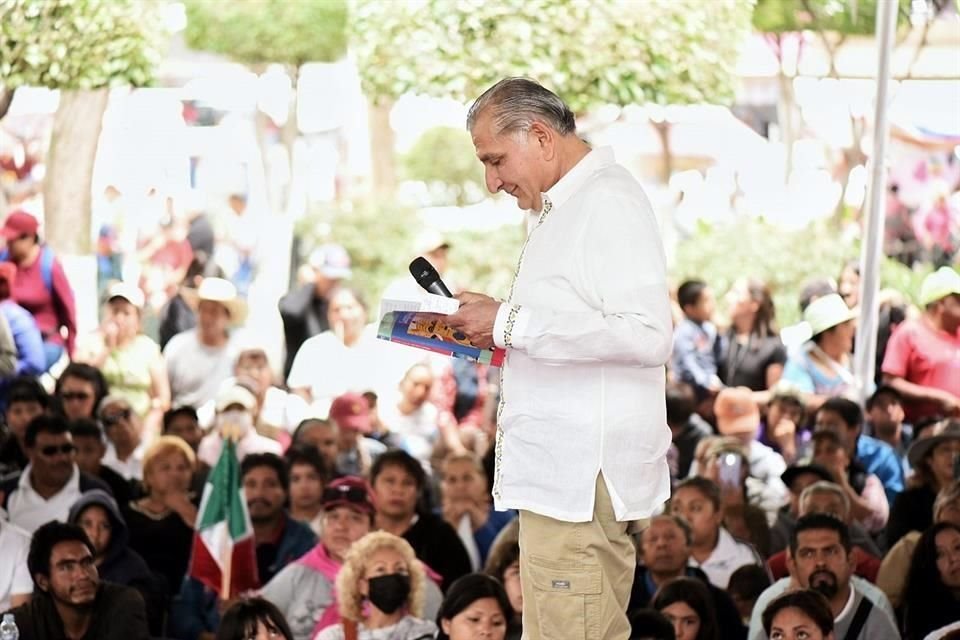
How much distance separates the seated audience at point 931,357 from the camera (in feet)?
33.1

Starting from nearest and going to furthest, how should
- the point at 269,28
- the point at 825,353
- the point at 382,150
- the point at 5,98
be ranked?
the point at 5,98 → the point at 825,353 → the point at 269,28 → the point at 382,150

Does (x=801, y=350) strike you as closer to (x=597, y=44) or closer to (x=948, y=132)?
(x=597, y=44)

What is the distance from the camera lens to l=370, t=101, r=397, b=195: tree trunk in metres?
19.9

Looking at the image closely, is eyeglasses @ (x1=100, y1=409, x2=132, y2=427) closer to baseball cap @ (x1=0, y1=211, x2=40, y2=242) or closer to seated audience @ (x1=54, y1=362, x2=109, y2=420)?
seated audience @ (x1=54, y1=362, x2=109, y2=420)

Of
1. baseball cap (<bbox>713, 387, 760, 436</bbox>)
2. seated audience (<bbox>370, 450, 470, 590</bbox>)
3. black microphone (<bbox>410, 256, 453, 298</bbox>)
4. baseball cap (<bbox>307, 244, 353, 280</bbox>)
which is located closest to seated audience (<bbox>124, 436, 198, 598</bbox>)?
seated audience (<bbox>370, 450, 470, 590</bbox>)

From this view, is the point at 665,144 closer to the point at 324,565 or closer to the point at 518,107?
the point at 324,565

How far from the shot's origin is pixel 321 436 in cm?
941

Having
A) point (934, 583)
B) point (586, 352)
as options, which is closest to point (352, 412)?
point (934, 583)

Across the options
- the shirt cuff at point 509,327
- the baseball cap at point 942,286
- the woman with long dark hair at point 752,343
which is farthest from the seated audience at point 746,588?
the woman with long dark hair at point 752,343

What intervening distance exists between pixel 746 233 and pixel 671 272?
24.6 inches

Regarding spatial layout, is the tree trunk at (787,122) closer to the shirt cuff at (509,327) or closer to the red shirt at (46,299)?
the red shirt at (46,299)

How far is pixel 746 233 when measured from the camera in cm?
1485

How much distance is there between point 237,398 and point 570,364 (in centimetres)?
606

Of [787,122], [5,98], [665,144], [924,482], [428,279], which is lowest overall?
[665,144]
